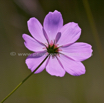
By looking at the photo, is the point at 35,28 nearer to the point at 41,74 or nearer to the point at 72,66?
the point at 72,66

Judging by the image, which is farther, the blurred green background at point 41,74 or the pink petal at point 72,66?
the blurred green background at point 41,74

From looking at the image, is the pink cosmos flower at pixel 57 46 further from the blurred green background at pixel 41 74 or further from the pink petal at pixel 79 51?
the blurred green background at pixel 41 74

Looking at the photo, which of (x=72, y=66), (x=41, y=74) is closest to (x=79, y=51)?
(x=72, y=66)

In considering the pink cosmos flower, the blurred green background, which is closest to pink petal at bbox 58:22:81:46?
the pink cosmos flower

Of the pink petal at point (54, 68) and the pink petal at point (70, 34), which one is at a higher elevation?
the pink petal at point (70, 34)

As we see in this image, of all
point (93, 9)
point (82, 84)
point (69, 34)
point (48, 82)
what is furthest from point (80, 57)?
point (93, 9)

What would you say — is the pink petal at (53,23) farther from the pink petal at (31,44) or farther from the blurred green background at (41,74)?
the blurred green background at (41,74)

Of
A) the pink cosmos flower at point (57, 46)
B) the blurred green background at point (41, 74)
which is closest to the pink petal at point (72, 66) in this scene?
the pink cosmos flower at point (57, 46)

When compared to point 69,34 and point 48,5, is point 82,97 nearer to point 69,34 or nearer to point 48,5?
point 69,34
